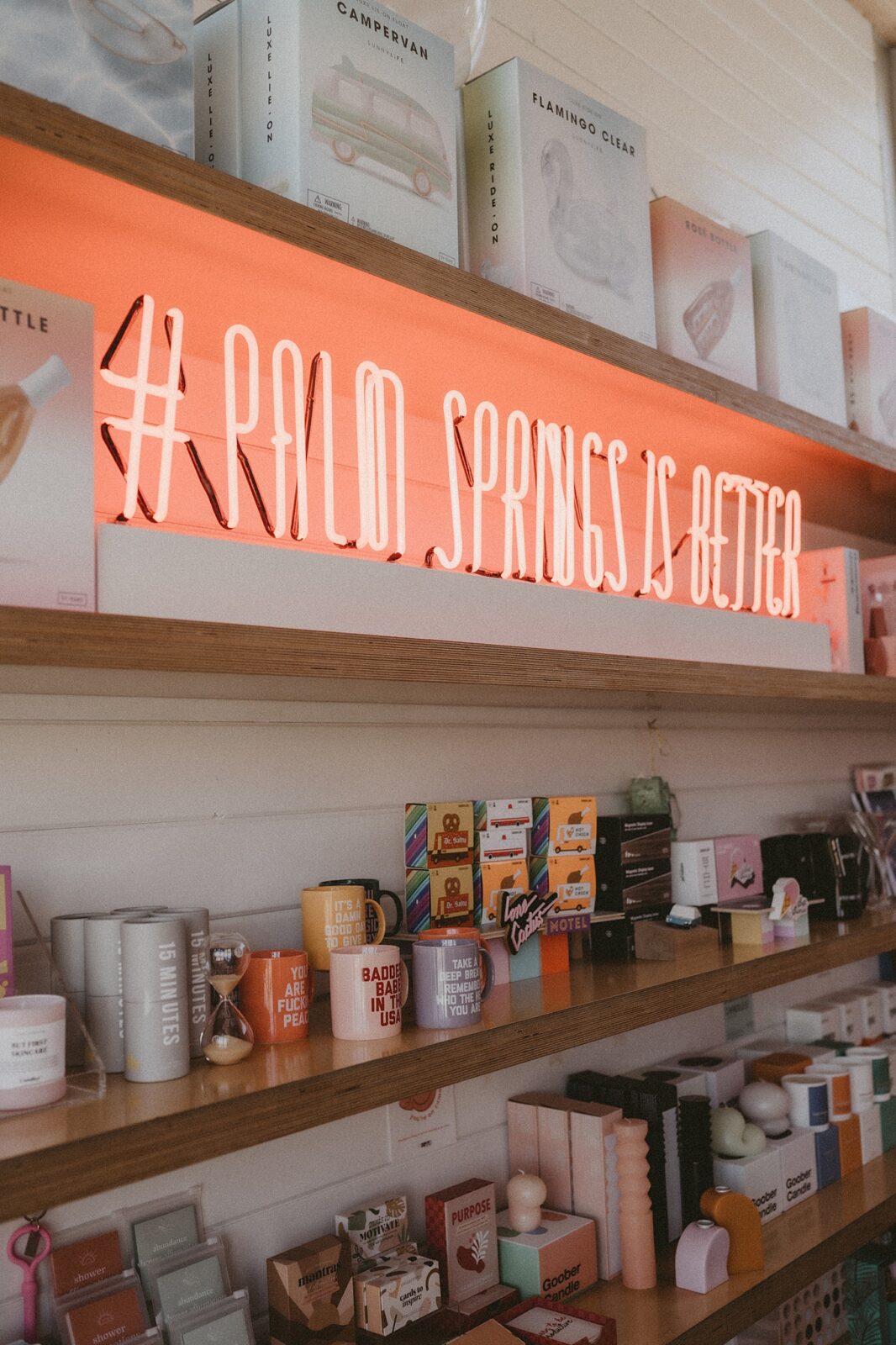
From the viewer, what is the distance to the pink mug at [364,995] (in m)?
1.29

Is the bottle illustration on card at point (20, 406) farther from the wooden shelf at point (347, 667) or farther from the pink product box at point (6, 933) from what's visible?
the pink product box at point (6, 933)

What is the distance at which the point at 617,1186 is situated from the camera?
5.60ft

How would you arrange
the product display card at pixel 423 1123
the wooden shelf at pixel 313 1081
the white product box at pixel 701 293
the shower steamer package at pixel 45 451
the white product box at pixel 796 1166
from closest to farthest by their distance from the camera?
1. the wooden shelf at pixel 313 1081
2. the shower steamer package at pixel 45 451
3. the product display card at pixel 423 1123
4. the white product box at pixel 701 293
5. the white product box at pixel 796 1166

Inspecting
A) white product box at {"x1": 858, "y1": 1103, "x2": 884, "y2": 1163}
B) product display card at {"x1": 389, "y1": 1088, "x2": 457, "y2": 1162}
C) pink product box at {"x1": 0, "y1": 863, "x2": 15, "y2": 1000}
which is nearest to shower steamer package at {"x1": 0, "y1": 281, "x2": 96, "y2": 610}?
pink product box at {"x1": 0, "y1": 863, "x2": 15, "y2": 1000}

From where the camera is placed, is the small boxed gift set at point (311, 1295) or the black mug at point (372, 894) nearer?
the small boxed gift set at point (311, 1295)

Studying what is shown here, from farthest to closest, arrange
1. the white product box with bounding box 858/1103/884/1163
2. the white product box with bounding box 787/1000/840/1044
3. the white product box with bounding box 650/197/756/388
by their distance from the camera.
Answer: the white product box with bounding box 787/1000/840/1044
the white product box with bounding box 858/1103/884/1163
the white product box with bounding box 650/197/756/388

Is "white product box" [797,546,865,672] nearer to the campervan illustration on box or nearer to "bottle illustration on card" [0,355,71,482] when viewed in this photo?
the campervan illustration on box

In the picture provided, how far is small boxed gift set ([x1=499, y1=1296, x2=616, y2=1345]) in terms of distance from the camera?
4.71 feet

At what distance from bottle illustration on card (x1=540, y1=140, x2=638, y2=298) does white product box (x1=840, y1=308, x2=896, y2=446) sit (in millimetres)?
843

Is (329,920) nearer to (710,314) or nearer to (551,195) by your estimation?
(551,195)

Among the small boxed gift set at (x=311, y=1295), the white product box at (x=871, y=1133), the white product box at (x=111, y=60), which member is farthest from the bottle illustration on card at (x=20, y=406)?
the white product box at (x=871, y=1133)

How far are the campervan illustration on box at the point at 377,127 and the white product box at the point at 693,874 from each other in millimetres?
1206

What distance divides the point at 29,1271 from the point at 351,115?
4.49 feet

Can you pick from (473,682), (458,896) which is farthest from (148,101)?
(458,896)
